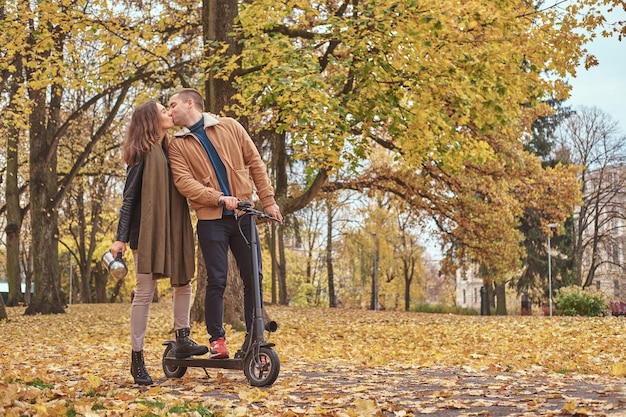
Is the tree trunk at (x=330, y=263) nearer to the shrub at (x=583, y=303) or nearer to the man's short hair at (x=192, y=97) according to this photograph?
the shrub at (x=583, y=303)

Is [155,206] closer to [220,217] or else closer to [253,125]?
[220,217]

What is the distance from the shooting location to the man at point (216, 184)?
20.0 feet

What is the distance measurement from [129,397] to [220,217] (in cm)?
152

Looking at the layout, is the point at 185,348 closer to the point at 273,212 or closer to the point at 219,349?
the point at 219,349

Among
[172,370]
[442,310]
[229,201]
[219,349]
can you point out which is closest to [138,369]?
[172,370]

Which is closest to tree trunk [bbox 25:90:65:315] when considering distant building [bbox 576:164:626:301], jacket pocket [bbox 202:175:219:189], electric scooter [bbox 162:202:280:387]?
jacket pocket [bbox 202:175:219:189]

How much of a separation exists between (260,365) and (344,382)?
2.97 ft

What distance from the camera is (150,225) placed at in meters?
6.07

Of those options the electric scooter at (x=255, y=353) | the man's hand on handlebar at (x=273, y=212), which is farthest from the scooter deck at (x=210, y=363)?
the man's hand on handlebar at (x=273, y=212)

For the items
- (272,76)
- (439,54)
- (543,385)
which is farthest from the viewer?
(439,54)

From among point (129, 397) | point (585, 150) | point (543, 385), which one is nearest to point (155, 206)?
point (129, 397)

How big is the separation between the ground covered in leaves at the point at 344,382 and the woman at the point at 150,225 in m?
0.42

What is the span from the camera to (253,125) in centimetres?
2178

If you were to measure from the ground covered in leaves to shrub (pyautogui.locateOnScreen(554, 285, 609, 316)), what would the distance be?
16153 millimetres
